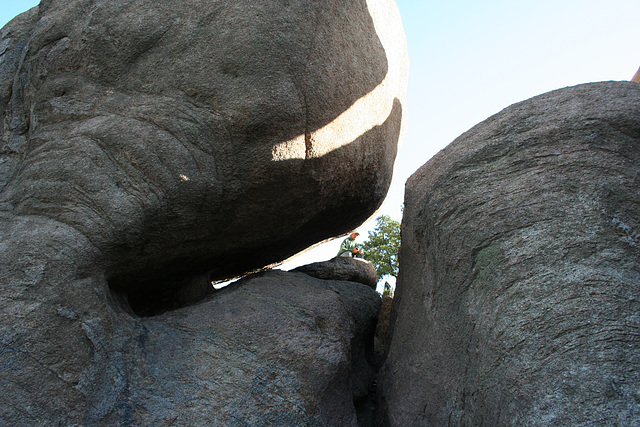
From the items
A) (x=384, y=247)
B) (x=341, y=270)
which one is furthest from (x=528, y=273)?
(x=384, y=247)

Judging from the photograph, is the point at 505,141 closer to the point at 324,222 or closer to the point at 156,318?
the point at 324,222

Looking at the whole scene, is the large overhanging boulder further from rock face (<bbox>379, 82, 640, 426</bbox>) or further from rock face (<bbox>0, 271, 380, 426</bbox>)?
rock face (<bbox>379, 82, 640, 426</bbox>)

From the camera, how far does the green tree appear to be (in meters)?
12.2

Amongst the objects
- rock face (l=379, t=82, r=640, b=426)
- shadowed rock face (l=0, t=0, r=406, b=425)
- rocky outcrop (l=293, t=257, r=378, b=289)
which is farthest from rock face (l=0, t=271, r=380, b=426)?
rocky outcrop (l=293, t=257, r=378, b=289)

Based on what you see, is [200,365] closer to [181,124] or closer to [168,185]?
[168,185]

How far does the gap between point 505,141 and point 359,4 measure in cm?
119

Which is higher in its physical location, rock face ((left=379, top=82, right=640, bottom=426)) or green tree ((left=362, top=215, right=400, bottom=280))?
green tree ((left=362, top=215, right=400, bottom=280))

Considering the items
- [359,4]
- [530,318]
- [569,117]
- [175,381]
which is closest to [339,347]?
→ [175,381]

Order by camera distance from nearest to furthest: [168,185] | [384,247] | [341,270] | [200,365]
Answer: [200,365]
[168,185]
[341,270]
[384,247]

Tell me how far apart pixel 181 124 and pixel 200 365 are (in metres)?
1.21

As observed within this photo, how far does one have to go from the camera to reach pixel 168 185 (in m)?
2.90

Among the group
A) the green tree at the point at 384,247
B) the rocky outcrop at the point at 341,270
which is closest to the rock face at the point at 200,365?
the rocky outcrop at the point at 341,270

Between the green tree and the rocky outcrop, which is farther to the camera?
the green tree

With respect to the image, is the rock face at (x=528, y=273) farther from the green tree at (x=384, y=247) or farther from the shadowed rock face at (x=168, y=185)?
the green tree at (x=384, y=247)
